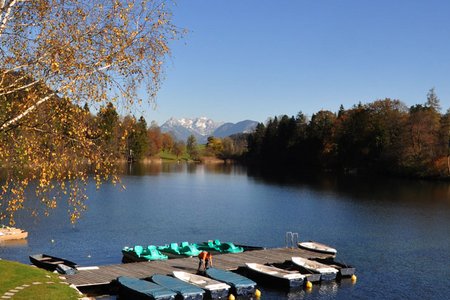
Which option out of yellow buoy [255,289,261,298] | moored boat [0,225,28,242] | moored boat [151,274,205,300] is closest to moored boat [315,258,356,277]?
yellow buoy [255,289,261,298]

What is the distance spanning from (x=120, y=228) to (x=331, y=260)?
22.7 meters

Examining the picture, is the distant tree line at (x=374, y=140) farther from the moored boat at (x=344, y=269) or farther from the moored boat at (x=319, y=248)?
the moored boat at (x=344, y=269)

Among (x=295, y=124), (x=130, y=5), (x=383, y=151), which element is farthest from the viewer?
(x=295, y=124)

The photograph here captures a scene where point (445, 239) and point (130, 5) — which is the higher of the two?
point (130, 5)

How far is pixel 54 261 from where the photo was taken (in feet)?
115

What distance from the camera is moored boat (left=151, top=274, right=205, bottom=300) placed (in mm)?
28344

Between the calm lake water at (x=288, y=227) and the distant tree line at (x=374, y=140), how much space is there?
36699 millimetres

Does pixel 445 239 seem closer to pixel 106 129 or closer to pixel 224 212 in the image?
pixel 224 212

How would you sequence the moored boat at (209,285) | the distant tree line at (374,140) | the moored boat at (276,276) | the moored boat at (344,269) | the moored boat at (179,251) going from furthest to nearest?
the distant tree line at (374,140), the moored boat at (179,251), the moored boat at (344,269), the moored boat at (276,276), the moored boat at (209,285)

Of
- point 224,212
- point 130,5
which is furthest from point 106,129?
point 224,212

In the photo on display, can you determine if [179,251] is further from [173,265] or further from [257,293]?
[257,293]

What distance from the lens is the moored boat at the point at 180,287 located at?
2834 cm

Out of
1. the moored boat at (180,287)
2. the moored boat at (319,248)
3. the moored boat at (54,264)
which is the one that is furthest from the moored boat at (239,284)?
the moored boat at (319,248)

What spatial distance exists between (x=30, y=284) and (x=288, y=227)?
1440 inches
